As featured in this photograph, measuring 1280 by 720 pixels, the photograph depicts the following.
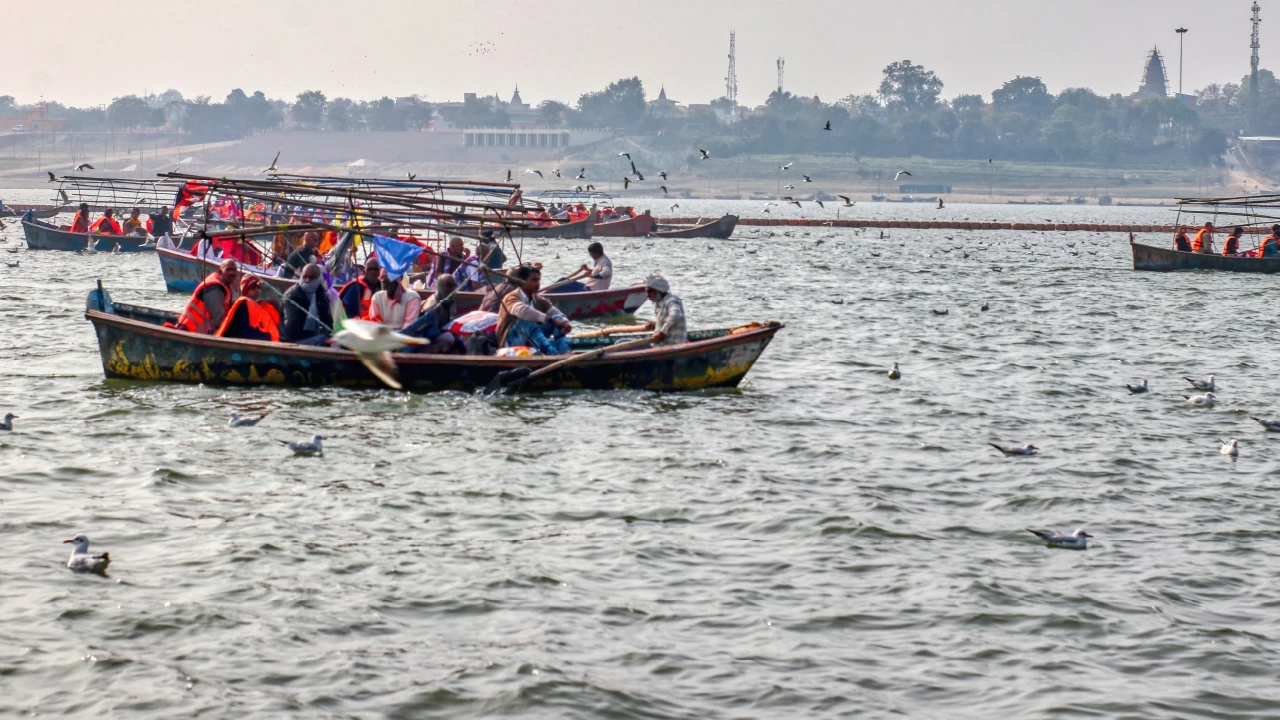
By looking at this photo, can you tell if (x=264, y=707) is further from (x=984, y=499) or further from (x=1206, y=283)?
(x=1206, y=283)

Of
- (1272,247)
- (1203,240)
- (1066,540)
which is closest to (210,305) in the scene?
(1066,540)

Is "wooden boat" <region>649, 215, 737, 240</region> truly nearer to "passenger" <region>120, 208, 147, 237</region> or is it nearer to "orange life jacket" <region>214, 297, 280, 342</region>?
"passenger" <region>120, 208, 147, 237</region>

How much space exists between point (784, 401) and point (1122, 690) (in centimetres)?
937

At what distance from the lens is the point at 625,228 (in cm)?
5781

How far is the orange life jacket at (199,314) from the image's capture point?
1681 centimetres

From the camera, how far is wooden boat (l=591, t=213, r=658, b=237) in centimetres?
5762

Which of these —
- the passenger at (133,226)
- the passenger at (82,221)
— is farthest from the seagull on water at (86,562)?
the passenger at (133,226)

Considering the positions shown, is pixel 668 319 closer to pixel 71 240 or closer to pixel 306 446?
pixel 306 446

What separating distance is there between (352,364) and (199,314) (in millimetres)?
2263

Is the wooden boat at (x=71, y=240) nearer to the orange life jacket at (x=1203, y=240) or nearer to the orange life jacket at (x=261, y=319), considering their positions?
the orange life jacket at (x=261, y=319)

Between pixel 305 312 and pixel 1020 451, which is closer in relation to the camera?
pixel 1020 451

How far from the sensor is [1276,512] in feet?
37.4

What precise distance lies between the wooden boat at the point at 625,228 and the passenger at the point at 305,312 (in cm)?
4077

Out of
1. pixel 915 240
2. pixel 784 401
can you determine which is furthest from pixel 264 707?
pixel 915 240
